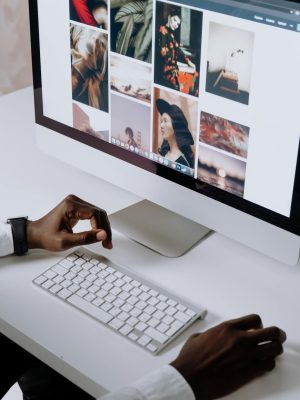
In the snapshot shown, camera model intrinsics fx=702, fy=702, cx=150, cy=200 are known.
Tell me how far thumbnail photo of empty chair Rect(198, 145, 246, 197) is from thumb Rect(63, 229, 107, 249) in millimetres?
193

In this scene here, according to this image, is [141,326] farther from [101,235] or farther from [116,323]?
[101,235]

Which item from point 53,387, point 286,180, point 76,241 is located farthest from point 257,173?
point 53,387

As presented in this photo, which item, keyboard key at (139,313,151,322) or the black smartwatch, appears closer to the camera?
keyboard key at (139,313,151,322)

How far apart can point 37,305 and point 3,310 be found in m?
0.05

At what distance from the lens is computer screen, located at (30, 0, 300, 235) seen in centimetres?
97

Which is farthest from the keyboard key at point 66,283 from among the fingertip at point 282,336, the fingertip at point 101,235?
the fingertip at point 282,336

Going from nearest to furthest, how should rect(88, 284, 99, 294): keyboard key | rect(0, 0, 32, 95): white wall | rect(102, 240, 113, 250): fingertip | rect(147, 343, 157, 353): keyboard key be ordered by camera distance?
rect(147, 343, 157, 353): keyboard key
rect(88, 284, 99, 294): keyboard key
rect(102, 240, 113, 250): fingertip
rect(0, 0, 32, 95): white wall

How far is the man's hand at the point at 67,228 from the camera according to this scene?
115 cm

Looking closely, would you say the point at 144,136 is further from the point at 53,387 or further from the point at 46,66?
the point at 53,387

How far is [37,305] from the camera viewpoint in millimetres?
1054

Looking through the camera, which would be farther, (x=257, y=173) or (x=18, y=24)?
(x=18, y=24)

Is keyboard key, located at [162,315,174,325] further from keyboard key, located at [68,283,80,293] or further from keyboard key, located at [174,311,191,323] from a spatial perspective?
keyboard key, located at [68,283,80,293]

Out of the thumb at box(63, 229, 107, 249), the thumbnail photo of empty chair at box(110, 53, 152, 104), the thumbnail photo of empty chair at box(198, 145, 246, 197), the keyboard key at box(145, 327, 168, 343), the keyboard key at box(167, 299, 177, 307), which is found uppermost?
the thumbnail photo of empty chair at box(110, 53, 152, 104)

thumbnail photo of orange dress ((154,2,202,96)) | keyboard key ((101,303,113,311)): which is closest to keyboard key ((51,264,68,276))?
keyboard key ((101,303,113,311))
